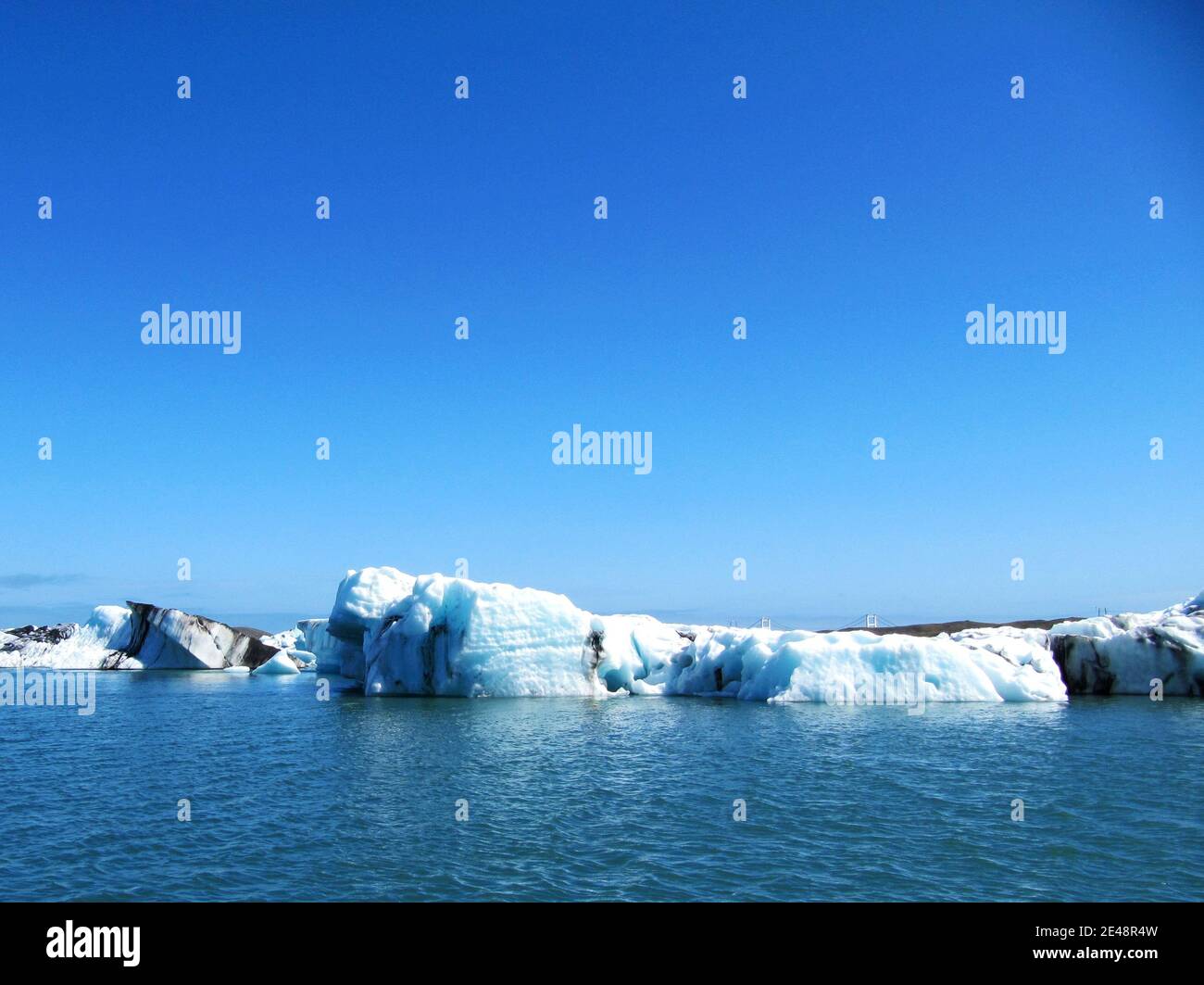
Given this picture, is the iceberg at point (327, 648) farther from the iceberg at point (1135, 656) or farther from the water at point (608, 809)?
the iceberg at point (1135, 656)

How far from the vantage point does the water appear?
1104cm

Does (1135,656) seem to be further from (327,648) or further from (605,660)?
(327,648)

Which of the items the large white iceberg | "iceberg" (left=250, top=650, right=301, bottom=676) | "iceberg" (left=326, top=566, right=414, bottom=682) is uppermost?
"iceberg" (left=326, top=566, right=414, bottom=682)

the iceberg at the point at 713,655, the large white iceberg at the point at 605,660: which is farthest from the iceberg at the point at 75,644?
the large white iceberg at the point at 605,660

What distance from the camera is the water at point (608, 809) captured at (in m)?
11.0

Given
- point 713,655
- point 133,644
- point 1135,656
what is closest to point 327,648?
point 133,644

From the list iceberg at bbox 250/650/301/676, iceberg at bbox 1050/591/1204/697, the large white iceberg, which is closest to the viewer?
the large white iceberg

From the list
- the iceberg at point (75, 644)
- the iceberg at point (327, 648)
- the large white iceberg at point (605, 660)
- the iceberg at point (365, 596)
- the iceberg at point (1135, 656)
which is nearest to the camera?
the large white iceberg at point (605, 660)

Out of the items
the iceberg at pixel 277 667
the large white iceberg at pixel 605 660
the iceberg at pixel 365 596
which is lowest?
the iceberg at pixel 277 667

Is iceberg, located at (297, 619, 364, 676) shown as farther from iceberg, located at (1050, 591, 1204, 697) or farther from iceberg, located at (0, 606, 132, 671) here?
iceberg, located at (1050, 591, 1204, 697)

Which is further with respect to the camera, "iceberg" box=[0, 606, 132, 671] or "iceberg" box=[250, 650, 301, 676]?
"iceberg" box=[0, 606, 132, 671]

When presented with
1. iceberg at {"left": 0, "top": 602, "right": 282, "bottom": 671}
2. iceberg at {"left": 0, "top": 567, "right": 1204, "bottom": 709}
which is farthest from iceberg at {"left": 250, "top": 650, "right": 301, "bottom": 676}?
iceberg at {"left": 0, "top": 567, "right": 1204, "bottom": 709}

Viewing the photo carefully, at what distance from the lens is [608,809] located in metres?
15.0
